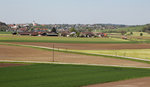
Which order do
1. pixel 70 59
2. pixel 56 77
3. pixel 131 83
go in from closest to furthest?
1. pixel 131 83
2. pixel 56 77
3. pixel 70 59

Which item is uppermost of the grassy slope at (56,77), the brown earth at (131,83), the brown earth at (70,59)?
the grassy slope at (56,77)

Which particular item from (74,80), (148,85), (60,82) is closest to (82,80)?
(74,80)

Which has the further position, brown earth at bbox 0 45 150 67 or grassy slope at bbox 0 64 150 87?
brown earth at bbox 0 45 150 67

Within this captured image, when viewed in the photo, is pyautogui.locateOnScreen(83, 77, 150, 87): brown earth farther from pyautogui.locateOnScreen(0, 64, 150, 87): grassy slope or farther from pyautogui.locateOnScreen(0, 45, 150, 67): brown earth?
pyautogui.locateOnScreen(0, 45, 150, 67): brown earth

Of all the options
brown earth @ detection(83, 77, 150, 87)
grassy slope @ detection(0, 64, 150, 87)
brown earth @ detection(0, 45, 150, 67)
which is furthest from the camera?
brown earth @ detection(0, 45, 150, 67)

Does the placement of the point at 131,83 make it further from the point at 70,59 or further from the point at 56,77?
the point at 70,59

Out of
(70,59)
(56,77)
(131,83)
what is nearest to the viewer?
(131,83)

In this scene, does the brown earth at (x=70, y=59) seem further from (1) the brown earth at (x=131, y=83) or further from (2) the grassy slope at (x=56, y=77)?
(1) the brown earth at (x=131, y=83)

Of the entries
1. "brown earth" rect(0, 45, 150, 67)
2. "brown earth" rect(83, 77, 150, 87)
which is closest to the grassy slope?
"brown earth" rect(83, 77, 150, 87)

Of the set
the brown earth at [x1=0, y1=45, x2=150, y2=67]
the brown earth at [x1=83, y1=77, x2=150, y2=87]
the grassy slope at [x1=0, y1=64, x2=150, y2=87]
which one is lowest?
the brown earth at [x1=0, y1=45, x2=150, y2=67]

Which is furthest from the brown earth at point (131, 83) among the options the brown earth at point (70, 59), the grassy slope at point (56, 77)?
the brown earth at point (70, 59)

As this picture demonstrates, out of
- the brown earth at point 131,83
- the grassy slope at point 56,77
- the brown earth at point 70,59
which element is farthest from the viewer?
the brown earth at point 70,59

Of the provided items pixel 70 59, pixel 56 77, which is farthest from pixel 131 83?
pixel 70 59

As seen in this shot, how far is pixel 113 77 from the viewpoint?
34750mm
